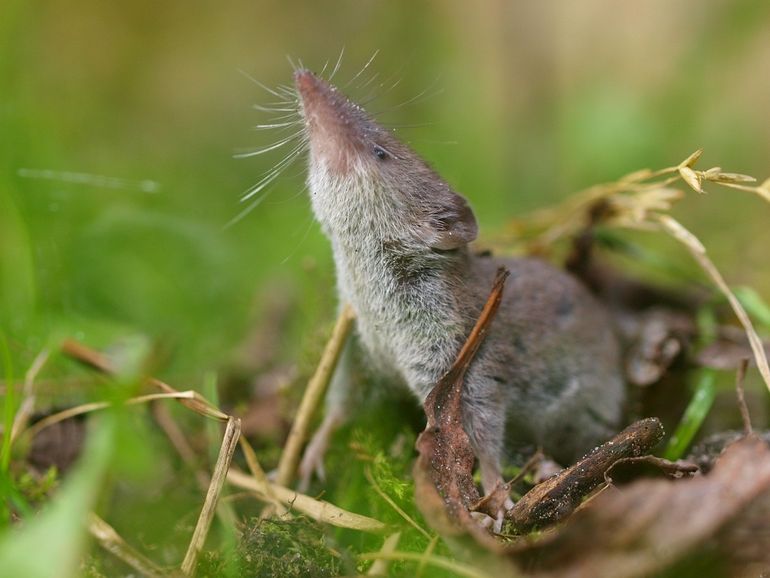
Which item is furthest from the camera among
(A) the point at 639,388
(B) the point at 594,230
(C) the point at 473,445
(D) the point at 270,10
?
(D) the point at 270,10

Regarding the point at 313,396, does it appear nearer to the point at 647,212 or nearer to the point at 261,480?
the point at 261,480

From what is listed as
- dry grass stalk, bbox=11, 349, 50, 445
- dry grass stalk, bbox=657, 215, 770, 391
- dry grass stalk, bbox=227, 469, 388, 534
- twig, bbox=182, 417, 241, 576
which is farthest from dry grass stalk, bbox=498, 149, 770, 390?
dry grass stalk, bbox=11, 349, 50, 445

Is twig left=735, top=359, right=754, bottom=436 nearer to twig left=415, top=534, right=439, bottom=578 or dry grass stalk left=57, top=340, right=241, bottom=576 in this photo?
twig left=415, top=534, right=439, bottom=578

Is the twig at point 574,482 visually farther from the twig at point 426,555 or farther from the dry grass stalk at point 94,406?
the dry grass stalk at point 94,406

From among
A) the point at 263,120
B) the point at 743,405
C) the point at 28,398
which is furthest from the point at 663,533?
the point at 263,120

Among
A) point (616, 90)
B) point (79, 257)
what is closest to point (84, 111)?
point (79, 257)

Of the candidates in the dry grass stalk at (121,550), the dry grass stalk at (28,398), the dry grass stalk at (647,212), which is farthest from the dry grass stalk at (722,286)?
the dry grass stalk at (28,398)

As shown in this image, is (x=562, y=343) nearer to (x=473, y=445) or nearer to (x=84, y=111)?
(x=473, y=445)
